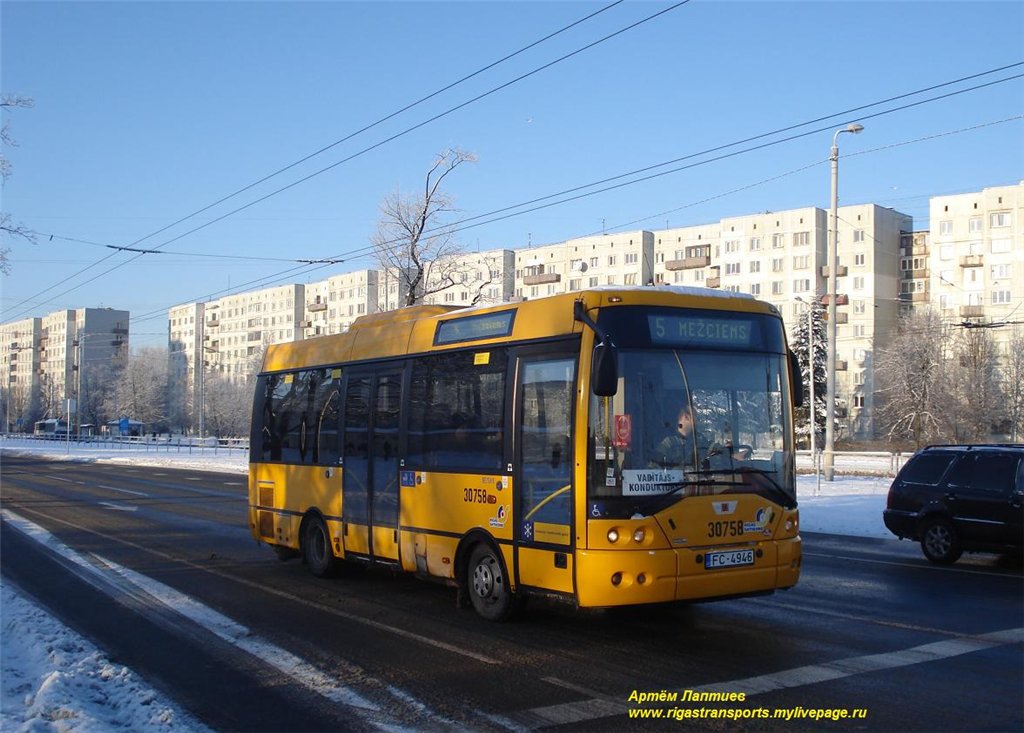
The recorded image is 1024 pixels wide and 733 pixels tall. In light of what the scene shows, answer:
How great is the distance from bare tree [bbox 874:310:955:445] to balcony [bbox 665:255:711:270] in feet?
63.1

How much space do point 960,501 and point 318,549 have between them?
31.1 feet

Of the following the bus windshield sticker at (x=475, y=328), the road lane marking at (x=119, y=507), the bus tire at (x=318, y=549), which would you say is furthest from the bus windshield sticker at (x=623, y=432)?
the road lane marking at (x=119, y=507)

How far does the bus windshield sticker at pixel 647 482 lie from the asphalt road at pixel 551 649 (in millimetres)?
1150

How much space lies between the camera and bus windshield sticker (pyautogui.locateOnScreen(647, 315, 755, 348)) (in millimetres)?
8992

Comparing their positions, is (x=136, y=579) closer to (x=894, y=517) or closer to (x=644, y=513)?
(x=644, y=513)

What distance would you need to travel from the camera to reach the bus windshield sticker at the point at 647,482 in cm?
852

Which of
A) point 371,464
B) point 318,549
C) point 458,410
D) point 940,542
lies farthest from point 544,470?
point 940,542

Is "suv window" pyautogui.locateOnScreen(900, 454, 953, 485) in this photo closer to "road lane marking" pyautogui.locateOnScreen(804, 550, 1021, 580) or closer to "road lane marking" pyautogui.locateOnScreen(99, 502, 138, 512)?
"road lane marking" pyautogui.locateOnScreen(804, 550, 1021, 580)

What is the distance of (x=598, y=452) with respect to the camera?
8.55 meters

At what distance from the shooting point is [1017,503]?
13.6m

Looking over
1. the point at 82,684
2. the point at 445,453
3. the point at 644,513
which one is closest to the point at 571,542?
the point at 644,513

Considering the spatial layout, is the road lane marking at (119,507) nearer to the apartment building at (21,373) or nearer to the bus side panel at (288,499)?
the bus side panel at (288,499)

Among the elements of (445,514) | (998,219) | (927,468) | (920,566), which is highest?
(998,219)

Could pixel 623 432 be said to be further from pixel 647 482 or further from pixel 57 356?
pixel 57 356
